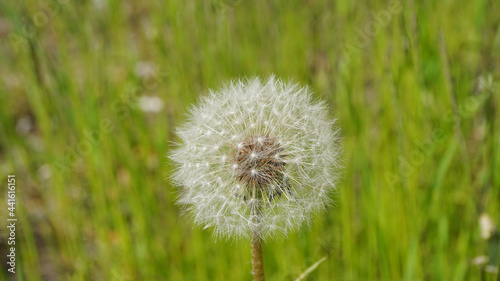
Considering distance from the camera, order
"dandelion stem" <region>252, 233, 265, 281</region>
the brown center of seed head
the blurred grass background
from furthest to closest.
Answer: the blurred grass background → the brown center of seed head → "dandelion stem" <region>252, 233, 265, 281</region>

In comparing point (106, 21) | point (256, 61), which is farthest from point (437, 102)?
point (106, 21)

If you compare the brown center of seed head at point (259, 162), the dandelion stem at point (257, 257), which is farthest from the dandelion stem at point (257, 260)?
the brown center of seed head at point (259, 162)

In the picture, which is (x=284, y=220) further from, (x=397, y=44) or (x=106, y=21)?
(x=106, y=21)

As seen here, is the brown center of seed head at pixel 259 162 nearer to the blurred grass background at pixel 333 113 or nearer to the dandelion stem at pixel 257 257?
the dandelion stem at pixel 257 257

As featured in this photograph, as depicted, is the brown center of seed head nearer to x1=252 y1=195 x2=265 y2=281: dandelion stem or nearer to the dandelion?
the dandelion

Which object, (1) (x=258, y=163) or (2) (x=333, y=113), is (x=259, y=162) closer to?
(1) (x=258, y=163)

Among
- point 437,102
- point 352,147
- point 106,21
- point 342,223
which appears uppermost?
point 106,21

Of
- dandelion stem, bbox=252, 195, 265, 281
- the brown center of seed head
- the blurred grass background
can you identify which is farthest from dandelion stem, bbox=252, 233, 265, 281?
the blurred grass background

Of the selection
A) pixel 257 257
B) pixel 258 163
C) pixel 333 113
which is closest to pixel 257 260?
pixel 257 257
